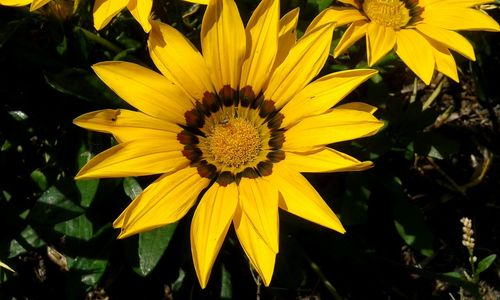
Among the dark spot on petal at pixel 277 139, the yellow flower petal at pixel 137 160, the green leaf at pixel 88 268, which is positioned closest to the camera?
the yellow flower petal at pixel 137 160

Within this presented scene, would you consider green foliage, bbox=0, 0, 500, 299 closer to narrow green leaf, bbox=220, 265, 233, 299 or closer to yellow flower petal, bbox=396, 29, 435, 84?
narrow green leaf, bbox=220, 265, 233, 299

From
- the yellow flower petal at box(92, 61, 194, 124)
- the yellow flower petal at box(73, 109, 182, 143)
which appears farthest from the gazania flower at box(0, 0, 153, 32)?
the yellow flower petal at box(73, 109, 182, 143)

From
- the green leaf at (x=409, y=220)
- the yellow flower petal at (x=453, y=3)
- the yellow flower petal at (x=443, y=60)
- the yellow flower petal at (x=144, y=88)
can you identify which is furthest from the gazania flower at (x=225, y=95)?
the green leaf at (x=409, y=220)

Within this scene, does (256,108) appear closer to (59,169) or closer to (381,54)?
(381,54)

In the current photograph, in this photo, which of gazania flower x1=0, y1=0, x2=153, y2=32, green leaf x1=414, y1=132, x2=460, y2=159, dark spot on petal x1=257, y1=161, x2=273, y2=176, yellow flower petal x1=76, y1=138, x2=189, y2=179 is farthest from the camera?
green leaf x1=414, y1=132, x2=460, y2=159

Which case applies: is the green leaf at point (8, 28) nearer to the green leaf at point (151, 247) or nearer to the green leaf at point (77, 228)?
the green leaf at point (77, 228)

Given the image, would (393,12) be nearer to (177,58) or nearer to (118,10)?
(177,58)
